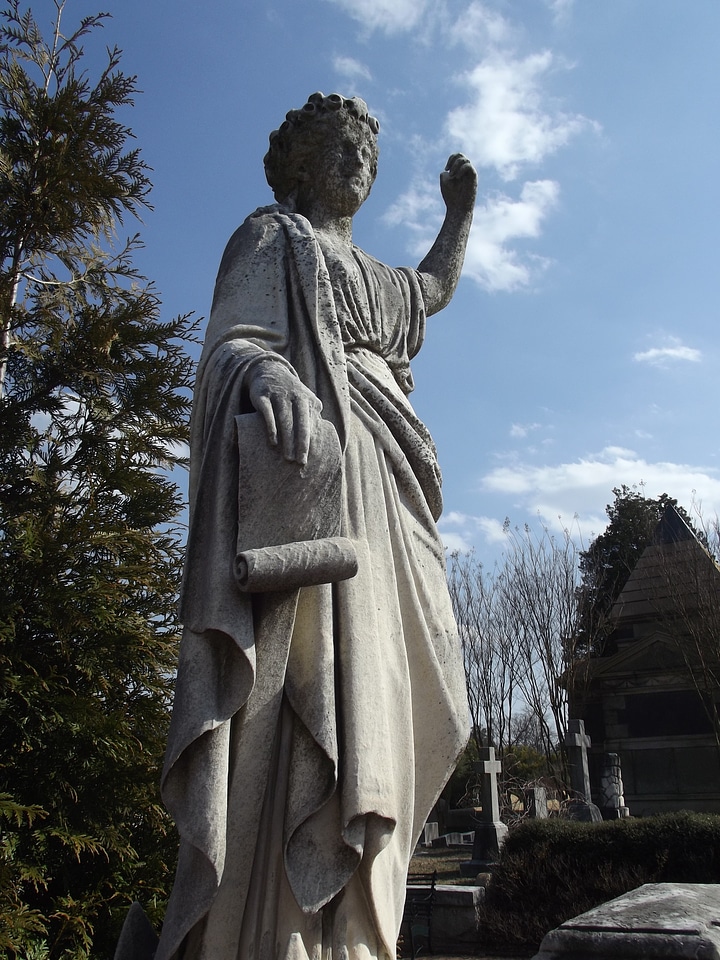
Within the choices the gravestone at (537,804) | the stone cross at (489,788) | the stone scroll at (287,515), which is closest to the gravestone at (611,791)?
the gravestone at (537,804)

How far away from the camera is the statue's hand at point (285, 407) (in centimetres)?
254

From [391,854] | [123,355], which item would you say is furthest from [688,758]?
[391,854]

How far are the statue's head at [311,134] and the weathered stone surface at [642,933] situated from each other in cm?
315

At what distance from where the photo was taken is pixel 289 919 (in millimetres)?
2238

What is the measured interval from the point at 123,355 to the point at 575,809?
610 inches

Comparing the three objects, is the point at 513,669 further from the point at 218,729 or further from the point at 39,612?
the point at 218,729

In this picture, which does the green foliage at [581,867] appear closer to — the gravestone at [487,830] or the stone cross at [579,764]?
the gravestone at [487,830]

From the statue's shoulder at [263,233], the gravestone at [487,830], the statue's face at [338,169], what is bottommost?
the gravestone at [487,830]

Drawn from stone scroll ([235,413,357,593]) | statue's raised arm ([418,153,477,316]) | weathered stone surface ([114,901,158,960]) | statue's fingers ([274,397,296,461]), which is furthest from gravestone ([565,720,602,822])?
statue's fingers ([274,397,296,461])

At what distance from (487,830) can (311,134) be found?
578 inches

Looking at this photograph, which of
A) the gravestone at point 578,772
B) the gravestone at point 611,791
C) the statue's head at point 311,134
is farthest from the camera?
the gravestone at point 611,791

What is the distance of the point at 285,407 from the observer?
260cm

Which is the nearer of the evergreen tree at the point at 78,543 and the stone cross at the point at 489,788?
the evergreen tree at the point at 78,543

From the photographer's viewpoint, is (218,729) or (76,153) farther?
(76,153)
